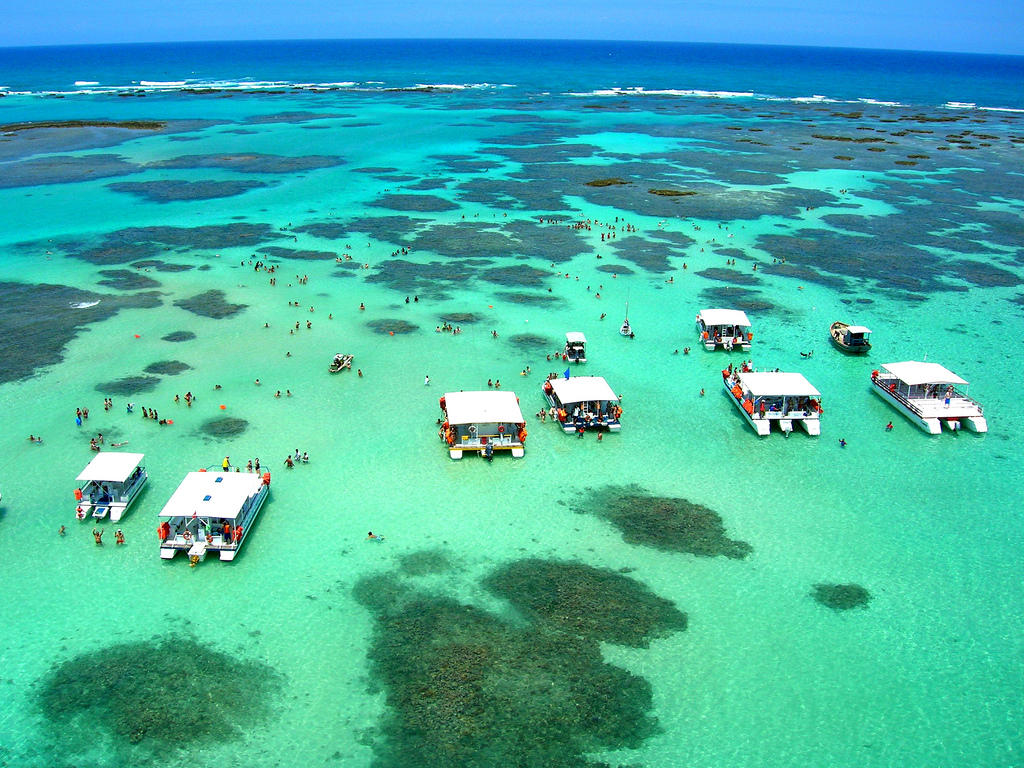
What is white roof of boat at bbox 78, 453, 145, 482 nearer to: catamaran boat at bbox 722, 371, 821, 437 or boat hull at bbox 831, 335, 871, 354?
catamaran boat at bbox 722, 371, 821, 437

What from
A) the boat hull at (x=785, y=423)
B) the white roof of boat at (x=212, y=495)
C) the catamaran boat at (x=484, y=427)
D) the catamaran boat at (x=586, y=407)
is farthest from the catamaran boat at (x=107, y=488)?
the boat hull at (x=785, y=423)

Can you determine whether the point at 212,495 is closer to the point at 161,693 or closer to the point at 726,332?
the point at 161,693

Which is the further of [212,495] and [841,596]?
[212,495]

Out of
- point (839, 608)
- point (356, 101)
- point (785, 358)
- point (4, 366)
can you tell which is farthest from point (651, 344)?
point (356, 101)

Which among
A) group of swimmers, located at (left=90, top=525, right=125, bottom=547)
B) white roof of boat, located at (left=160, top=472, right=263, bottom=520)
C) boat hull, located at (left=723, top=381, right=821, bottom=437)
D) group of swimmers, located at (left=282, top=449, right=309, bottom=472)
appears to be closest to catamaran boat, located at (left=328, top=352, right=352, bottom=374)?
group of swimmers, located at (left=282, top=449, right=309, bottom=472)

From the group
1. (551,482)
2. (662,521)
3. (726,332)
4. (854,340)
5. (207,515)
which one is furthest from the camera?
(726,332)

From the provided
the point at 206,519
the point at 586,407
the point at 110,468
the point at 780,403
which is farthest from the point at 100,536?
the point at 780,403
